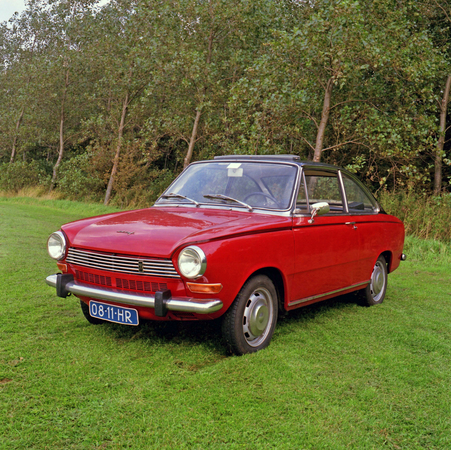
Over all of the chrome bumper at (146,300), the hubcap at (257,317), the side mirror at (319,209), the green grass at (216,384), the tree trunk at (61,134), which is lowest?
the green grass at (216,384)

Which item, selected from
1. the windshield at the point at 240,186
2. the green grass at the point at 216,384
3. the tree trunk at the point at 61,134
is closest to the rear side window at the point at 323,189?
the windshield at the point at 240,186

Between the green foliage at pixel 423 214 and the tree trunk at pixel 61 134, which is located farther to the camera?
the tree trunk at pixel 61 134

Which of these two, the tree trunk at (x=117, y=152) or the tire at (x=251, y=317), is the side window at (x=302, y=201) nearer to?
the tire at (x=251, y=317)

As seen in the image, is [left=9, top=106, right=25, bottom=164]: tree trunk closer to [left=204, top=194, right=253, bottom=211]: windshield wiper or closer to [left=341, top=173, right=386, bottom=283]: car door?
[left=341, top=173, right=386, bottom=283]: car door

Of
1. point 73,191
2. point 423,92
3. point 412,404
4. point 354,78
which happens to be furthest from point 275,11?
point 412,404

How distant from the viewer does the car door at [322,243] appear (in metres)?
4.77

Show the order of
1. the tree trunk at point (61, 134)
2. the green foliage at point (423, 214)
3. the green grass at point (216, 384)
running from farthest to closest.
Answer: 1. the tree trunk at point (61, 134)
2. the green foliage at point (423, 214)
3. the green grass at point (216, 384)

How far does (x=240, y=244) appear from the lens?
3.97m

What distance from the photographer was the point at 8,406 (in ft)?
10.2

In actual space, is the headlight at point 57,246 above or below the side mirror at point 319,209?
below

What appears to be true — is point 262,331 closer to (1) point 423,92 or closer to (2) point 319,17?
(2) point 319,17

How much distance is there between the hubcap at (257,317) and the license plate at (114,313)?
0.93 m

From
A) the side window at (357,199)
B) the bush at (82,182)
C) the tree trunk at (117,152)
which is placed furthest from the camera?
the bush at (82,182)

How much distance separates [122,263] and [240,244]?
0.98m
